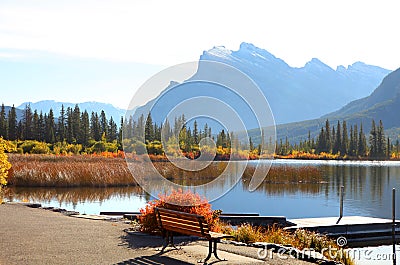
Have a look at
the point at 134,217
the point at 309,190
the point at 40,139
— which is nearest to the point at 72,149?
the point at 40,139

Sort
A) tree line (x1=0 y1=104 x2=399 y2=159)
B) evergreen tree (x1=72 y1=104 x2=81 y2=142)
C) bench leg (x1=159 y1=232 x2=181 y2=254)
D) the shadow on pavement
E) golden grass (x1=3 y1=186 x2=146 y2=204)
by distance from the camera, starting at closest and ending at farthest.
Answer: the shadow on pavement < bench leg (x1=159 y1=232 x2=181 y2=254) < tree line (x1=0 y1=104 x2=399 y2=159) < golden grass (x1=3 y1=186 x2=146 y2=204) < evergreen tree (x1=72 y1=104 x2=81 y2=142)

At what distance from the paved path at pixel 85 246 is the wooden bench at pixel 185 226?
279 mm

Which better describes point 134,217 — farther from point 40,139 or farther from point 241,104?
point 40,139

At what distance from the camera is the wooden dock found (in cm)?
1893

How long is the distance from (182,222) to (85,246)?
6.62 feet

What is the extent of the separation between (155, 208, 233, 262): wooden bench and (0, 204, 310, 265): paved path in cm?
28

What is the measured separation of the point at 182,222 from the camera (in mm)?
11703

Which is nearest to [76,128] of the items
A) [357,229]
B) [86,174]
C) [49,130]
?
[49,130]

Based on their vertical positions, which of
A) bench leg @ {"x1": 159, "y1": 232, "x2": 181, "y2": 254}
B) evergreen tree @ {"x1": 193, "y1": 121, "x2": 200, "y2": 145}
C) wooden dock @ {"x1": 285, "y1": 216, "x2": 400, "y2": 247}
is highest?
evergreen tree @ {"x1": 193, "y1": 121, "x2": 200, "y2": 145}

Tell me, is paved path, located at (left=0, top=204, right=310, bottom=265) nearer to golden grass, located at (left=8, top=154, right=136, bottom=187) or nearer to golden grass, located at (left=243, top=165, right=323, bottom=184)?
golden grass, located at (left=8, top=154, right=136, bottom=187)

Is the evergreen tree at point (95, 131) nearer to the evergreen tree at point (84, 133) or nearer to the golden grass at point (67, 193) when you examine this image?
the evergreen tree at point (84, 133)

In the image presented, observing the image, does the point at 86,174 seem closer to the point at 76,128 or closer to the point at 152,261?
the point at 152,261

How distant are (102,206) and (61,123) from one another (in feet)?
186

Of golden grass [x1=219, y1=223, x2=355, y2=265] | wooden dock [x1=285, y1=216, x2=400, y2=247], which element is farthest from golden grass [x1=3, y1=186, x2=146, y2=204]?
golden grass [x1=219, y1=223, x2=355, y2=265]
